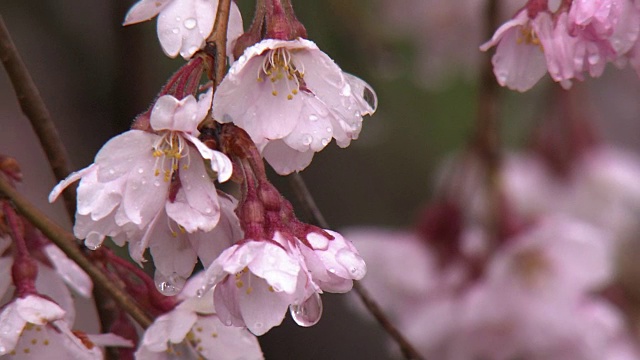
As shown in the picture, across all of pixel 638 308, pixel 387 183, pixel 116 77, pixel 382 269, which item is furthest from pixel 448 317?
pixel 387 183

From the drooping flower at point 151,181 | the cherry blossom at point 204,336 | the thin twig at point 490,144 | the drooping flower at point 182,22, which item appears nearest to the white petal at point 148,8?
the drooping flower at point 182,22

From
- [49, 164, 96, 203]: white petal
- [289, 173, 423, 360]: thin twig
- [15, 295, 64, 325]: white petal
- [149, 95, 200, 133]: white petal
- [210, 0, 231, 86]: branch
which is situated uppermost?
[210, 0, 231, 86]: branch

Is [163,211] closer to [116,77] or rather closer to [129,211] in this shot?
[129,211]

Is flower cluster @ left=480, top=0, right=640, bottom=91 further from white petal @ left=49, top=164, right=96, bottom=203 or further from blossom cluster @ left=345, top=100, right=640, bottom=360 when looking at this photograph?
blossom cluster @ left=345, top=100, right=640, bottom=360

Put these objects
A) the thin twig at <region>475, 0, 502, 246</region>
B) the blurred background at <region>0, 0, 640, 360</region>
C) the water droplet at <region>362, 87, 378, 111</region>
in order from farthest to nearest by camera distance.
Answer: the blurred background at <region>0, 0, 640, 360</region> < the thin twig at <region>475, 0, 502, 246</region> < the water droplet at <region>362, 87, 378, 111</region>

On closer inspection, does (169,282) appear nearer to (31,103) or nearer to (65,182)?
(65,182)

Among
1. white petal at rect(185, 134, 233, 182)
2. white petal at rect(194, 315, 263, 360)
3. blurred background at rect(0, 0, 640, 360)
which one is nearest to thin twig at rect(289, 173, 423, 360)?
white petal at rect(194, 315, 263, 360)

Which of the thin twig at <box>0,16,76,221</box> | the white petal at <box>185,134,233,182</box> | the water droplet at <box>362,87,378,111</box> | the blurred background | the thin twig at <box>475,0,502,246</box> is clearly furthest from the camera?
the blurred background
